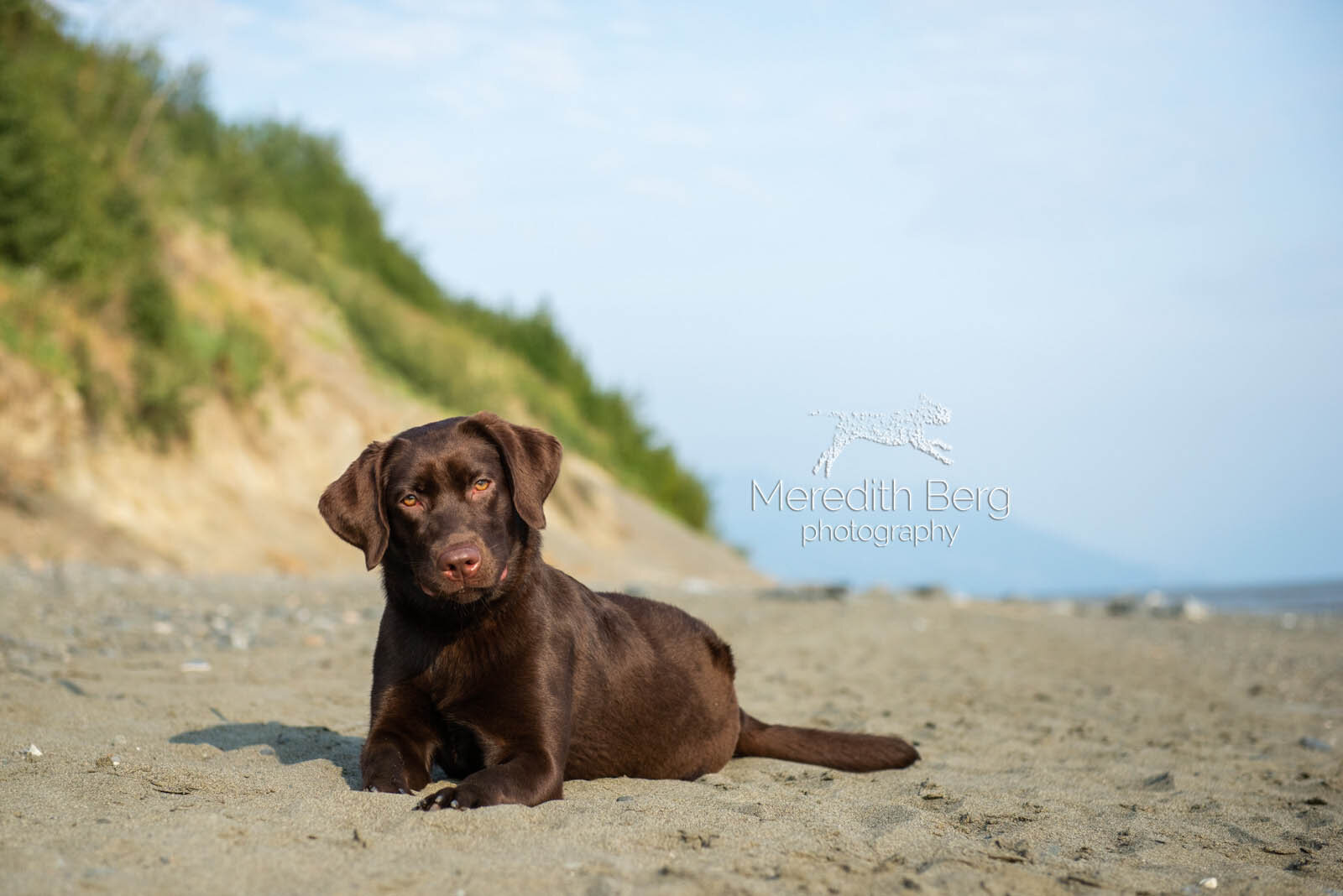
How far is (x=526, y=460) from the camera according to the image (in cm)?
470

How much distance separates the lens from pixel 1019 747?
6.35 metres

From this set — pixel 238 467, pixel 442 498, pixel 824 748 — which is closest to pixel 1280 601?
pixel 238 467

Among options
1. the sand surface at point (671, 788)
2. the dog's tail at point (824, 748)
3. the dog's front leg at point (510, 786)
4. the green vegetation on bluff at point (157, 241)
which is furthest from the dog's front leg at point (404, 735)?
the green vegetation on bluff at point (157, 241)

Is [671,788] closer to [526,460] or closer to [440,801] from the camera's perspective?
[440,801]

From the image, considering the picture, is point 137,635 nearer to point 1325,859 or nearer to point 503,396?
point 1325,859

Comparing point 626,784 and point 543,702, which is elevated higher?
point 543,702

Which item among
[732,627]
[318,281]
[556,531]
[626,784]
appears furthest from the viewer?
[318,281]

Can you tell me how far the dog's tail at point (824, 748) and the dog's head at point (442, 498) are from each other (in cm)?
172

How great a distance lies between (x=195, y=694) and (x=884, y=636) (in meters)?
7.87

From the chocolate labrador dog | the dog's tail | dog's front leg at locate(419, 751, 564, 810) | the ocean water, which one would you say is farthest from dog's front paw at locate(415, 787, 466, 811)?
the ocean water

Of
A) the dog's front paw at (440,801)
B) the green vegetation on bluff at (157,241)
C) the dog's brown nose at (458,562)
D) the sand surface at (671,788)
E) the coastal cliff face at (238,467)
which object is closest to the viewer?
the sand surface at (671,788)

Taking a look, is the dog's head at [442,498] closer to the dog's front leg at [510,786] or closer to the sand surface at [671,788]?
the dog's front leg at [510,786]

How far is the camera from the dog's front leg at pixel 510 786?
377cm

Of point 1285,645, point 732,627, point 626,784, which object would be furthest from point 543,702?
point 1285,645
